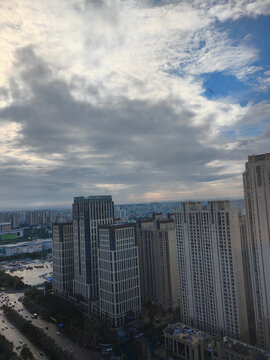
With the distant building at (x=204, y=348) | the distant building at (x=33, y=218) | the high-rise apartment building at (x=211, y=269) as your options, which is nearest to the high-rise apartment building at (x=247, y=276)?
the high-rise apartment building at (x=211, y=269)

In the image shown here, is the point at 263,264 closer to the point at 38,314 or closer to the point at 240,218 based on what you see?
the point at 240,218

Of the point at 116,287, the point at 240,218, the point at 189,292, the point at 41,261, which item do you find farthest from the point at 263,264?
the point at 41,261

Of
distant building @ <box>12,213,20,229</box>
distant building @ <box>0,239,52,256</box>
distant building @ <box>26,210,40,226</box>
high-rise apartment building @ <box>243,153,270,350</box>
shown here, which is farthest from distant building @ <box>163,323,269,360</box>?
distant building @ <box>26,210,40,226</box>

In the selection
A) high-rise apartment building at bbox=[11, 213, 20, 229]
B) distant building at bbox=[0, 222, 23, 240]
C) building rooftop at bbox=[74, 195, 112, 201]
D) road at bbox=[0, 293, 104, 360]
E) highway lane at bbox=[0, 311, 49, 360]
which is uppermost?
building rooftop at bbox=[74, 195, 112, 201]

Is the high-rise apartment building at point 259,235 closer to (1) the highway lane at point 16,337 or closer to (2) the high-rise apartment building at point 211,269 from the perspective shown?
(2) the high-rise apartment building at point 211,269

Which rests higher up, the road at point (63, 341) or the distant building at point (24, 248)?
the distant building at point (24, 248)

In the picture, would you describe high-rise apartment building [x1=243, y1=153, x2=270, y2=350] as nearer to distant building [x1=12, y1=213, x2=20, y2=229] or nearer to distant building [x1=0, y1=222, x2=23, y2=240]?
distant building [x1=0, y1=222, x2=23, y2=240]

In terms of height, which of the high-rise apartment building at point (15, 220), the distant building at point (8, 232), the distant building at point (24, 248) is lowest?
the distant building at point (24, 248)
